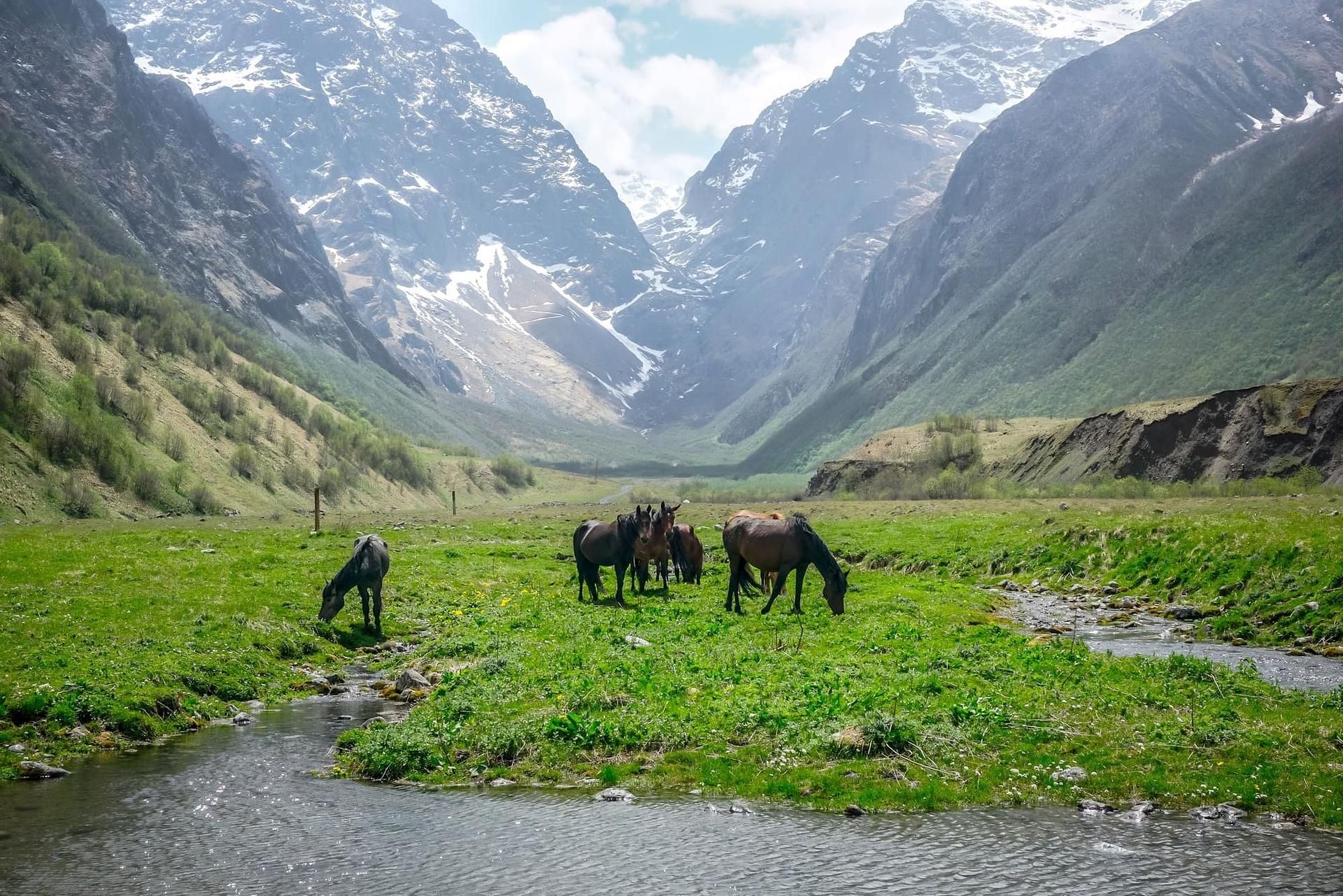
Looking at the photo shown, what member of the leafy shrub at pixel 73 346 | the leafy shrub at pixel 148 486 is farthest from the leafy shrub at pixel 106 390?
the leafy shrub at pixel 148 486

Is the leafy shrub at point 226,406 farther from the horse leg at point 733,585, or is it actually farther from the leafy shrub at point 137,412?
the horse leg at point 733,585

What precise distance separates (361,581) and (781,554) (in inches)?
593

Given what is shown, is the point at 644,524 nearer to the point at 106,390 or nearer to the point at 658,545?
the point at 658,545

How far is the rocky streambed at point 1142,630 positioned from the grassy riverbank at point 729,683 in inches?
63.8

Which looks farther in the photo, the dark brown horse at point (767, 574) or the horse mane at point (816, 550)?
the dark brown horse at point (767, 574)

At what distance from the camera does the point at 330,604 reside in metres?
32.6

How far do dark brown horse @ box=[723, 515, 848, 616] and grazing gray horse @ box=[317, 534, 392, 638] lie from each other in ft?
41.5

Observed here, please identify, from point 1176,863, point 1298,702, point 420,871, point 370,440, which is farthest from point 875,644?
point 370,440

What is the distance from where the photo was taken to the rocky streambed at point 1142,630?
25.6m

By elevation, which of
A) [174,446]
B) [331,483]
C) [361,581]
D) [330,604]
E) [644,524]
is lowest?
[330,604]

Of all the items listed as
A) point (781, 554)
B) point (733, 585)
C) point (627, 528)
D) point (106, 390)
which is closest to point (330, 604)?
point (627, 528)

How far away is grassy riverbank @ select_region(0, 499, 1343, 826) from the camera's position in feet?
55.8

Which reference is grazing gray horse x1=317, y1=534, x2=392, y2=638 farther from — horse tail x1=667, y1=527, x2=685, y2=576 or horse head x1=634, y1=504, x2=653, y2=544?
horse tail x1=667, y1=527, x2=685, y2=576

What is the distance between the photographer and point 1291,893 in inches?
477
